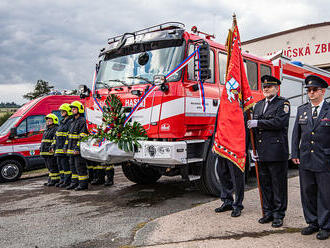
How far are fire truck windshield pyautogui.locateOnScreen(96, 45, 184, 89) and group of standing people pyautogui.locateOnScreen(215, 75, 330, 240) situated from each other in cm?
167

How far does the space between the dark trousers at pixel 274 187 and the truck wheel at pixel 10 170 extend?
25.1ft

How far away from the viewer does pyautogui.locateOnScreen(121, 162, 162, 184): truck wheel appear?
285 inches

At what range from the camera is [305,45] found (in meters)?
16.6

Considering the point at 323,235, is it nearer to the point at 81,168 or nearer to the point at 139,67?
the point at 139,67

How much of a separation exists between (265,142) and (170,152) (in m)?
1.44

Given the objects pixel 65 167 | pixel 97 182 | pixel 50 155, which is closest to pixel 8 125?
pixel 50 155

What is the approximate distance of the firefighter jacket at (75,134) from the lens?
6.93m

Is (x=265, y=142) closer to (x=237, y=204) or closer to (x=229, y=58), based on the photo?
(x=237, y=204)

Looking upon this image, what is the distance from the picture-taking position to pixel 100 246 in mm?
3684

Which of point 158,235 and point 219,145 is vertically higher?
point 219,145

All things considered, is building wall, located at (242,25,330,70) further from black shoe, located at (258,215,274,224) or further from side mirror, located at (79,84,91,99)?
black shoe, located at (258,215,274,224)

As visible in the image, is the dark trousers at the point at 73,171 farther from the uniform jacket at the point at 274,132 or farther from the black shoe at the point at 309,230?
the black shoe at the point at 309,230

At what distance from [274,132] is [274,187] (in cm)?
70

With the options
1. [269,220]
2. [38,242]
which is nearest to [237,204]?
[269,220]
